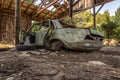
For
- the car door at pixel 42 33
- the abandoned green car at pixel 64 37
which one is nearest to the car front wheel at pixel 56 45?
the abandoned green car at pixel 64 37

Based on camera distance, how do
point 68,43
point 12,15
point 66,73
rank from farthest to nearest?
point 12,15
point 68,43
point 66,73

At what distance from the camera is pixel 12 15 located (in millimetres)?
19297

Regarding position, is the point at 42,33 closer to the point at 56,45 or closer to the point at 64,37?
the point at 56,45

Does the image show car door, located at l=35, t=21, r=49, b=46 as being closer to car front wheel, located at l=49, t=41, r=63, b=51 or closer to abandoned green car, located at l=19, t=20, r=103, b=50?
abandoned green car, located at l=19, t=20, r=103, b=50

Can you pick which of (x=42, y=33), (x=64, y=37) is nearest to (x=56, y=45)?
(x=64, y=37)

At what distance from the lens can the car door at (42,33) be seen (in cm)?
930

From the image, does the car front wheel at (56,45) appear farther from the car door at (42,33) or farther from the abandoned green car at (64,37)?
the car door at (42,33)

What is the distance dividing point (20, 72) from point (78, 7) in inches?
529

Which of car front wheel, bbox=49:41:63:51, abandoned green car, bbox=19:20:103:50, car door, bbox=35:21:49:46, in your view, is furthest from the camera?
car door, bbox=35:21:49:46

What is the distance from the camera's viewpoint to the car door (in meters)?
9.30

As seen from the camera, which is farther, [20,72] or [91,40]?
[91,40]

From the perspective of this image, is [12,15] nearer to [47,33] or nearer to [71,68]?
[47,33]

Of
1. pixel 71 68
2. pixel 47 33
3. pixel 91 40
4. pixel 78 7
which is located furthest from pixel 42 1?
pixel 71 68

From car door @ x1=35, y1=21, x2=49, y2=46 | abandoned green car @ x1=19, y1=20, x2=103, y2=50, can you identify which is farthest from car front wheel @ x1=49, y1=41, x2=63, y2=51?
car door @ x1=35, y1=21, x2=49, y2=46
